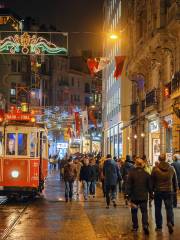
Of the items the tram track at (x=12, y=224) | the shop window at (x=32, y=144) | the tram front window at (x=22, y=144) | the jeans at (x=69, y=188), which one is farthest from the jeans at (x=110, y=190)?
the tram front window at (x=22, y=144)

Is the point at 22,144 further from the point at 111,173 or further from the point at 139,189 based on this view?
the point at 139,189

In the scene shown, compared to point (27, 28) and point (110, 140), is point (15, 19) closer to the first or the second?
point (27, 28)

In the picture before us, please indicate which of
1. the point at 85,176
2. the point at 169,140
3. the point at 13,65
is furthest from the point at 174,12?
the point at 13,65

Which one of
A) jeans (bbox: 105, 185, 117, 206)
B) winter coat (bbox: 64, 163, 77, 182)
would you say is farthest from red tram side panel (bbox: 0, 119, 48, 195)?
jeans (bbox: 105, 185, 117, 206)

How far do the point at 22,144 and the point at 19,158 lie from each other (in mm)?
592

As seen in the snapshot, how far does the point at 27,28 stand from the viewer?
10431 centimetres

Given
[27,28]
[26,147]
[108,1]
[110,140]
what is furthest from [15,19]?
[26,147]

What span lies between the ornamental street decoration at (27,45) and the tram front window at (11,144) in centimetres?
353

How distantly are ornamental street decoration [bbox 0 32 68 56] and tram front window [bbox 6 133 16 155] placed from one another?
3.53m

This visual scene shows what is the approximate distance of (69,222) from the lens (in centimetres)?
1647

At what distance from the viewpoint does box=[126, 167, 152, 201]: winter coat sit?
14062mm

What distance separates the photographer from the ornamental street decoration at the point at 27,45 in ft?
79.8

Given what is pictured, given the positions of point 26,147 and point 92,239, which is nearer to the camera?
point 92,239

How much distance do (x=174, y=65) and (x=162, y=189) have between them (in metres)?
18.5
